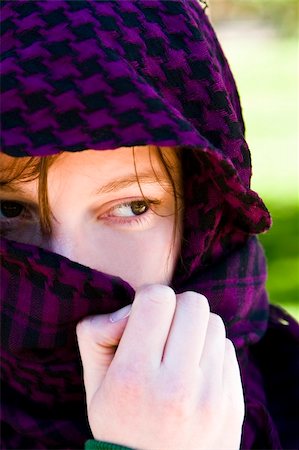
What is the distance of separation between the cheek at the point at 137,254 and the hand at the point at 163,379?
0.42 ft

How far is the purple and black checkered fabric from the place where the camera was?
1272 mm

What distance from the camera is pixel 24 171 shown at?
4.63 ft

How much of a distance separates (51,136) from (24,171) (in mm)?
156

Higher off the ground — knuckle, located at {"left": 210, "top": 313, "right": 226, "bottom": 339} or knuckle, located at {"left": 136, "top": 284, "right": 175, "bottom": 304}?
knuckle, located at {"left": 136, "top": 284, "right": 175, "bottom": 304}

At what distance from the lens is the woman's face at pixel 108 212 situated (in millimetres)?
1398

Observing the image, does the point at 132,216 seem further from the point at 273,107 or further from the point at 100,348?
the point at 273,107

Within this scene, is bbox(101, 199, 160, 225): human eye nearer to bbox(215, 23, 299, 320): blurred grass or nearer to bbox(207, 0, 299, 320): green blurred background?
bbox(207, 0, 299, 320): green blurred background

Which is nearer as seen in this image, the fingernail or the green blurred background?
the fingernail

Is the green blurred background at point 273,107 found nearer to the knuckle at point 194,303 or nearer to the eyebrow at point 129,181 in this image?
the eyebrow at point 129,181

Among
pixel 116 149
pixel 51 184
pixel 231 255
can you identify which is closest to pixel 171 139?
pixel 116 149

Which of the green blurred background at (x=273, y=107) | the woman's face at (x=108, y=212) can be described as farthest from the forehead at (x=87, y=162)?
the green blurred background at (x=273, y=107)

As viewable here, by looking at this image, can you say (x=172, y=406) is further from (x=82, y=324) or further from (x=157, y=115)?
(x=157, y=115)

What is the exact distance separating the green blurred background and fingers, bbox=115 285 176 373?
1248 millimetres

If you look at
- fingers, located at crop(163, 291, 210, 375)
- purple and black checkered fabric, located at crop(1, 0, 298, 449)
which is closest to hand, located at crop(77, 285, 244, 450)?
fingers, located at crop(163, 291, 210, 375)
